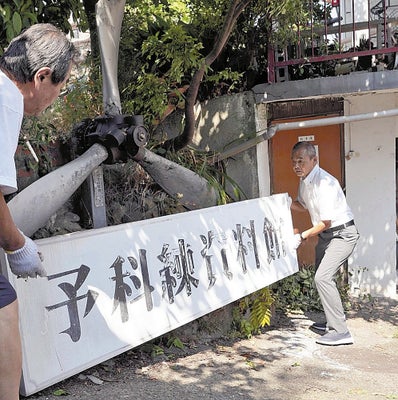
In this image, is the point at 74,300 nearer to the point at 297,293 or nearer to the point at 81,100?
the point at 81,100

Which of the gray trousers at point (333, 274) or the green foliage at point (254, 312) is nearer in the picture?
the gray trousers at point (333, 274)

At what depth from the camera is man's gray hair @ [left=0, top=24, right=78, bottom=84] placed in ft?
7.11

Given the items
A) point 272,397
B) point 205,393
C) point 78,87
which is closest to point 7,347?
point 205,393

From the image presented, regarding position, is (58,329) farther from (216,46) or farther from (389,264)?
(389,264)

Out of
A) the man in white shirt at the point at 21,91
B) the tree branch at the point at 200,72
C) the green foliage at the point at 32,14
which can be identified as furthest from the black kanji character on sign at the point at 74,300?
the tree branch at the point at 200,72

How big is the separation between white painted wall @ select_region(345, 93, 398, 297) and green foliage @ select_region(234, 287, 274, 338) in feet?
6.13

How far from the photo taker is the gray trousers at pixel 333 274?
5.20 m

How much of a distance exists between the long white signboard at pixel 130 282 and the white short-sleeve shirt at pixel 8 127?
1.22 metres

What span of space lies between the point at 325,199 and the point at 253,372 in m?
1.86

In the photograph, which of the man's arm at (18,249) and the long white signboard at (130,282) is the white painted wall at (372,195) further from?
the man's arm at (18,249)

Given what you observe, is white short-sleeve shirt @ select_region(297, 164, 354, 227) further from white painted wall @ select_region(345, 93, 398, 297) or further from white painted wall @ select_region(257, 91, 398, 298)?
white painted wall @ select_region(345, 93, 398, 297)

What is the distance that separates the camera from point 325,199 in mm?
5188

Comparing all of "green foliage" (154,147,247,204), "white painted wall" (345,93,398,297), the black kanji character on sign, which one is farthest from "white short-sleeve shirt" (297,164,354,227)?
the black kanji character on sign

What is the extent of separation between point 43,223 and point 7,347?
1.48m
